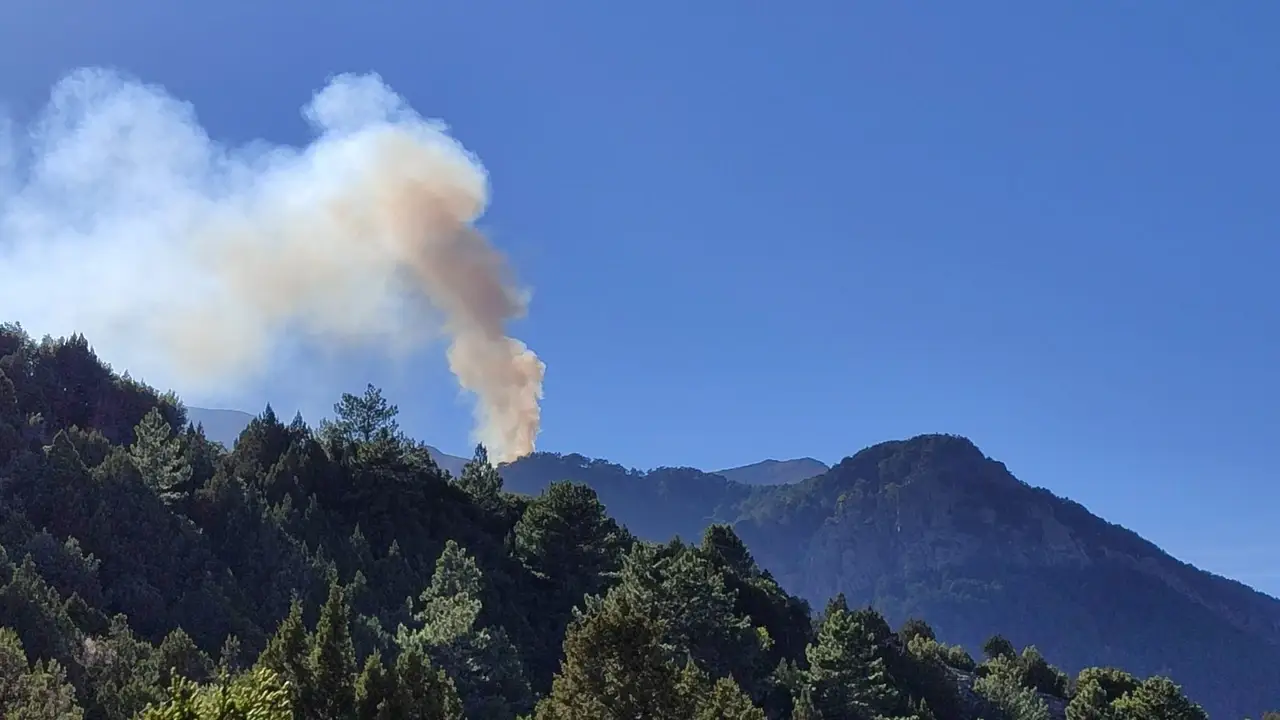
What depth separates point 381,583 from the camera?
260 feet

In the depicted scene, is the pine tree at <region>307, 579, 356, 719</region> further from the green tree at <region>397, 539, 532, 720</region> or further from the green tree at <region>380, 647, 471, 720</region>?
the green tree at <region>397, 539, 532, 720</region>

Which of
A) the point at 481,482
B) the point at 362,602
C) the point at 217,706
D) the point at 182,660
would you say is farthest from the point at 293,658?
the point at 481,482

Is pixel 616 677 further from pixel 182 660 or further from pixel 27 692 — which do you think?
pixel 182 660

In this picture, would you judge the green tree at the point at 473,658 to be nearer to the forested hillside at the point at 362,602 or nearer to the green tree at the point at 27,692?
the forested hillside at the point at 362,602

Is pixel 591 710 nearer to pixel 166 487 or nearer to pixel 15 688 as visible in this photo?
pixel 15 688

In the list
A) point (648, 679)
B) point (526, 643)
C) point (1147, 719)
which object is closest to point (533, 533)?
point (526, 643)

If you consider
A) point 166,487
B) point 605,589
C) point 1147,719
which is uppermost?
point 166,487

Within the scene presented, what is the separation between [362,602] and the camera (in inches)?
2798

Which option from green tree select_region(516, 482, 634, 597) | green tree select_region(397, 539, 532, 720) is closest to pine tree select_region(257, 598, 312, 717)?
green tree select_region(397, 539, 532, 720)

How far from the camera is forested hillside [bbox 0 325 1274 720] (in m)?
36.2

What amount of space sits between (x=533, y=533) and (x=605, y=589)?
9.05 m

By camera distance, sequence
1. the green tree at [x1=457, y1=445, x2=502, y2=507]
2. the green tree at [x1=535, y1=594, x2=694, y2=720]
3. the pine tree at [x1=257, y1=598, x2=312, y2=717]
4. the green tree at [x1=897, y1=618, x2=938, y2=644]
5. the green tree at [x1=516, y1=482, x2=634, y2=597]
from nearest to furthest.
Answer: the green tree at [x1=535, y1=594, x2=694, y2=720], the pine tree at [x1=257, y1=598, x2=312, y2=717], the green tree at [x1=516, y1=482, x2=634, y2=597], the green tree at [x1=457, y1=445, x2=502, y2=507], the green tree at [x1=897, y1=618, x2=938, y2=644]

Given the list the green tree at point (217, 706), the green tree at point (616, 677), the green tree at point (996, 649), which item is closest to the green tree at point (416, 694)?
the green tree at point (616, 677)

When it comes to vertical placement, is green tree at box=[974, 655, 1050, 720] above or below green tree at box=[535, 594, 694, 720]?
below
